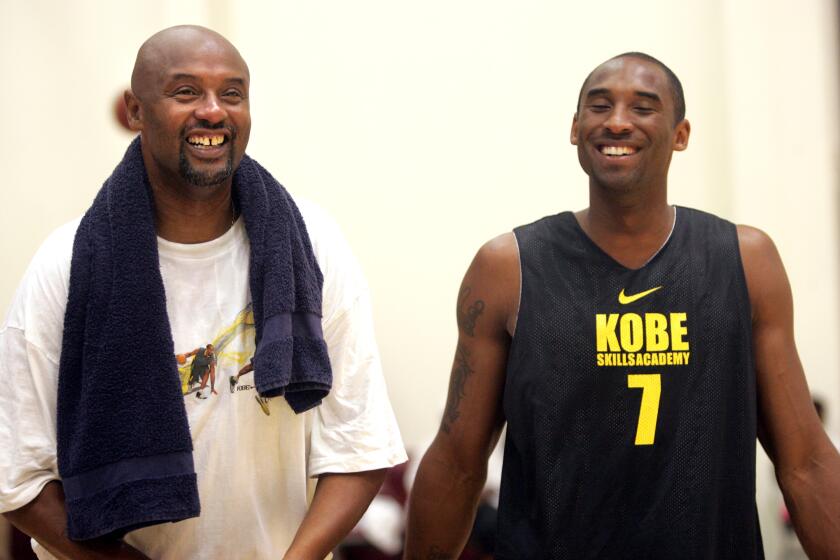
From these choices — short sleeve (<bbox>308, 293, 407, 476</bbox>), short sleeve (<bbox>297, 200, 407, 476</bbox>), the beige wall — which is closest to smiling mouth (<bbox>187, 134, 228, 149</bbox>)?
short sleeve (<bbox>297, 200, 407, 476</bbox>)

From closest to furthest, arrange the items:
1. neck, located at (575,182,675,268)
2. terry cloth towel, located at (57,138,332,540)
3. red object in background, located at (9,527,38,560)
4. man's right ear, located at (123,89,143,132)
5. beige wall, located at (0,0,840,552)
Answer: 1. terry cloth towel, located at (57,138,332,540)
2. man's right ear, located at (123,89,143,132)
3. neck, located at (575,182,675,268)
4. red object in background, located at (9,527,38,560)
5. beige wall, located at (0,0,840,552)

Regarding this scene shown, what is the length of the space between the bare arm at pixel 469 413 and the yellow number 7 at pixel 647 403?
283 millimetres

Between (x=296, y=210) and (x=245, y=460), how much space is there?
0.49 meters

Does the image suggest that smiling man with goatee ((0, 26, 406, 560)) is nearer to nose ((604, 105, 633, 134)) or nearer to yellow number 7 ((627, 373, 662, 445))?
yellow number 7 ((627, 373, 662, 445))

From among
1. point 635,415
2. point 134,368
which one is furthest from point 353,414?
point 635,415

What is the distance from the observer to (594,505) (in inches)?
87.7

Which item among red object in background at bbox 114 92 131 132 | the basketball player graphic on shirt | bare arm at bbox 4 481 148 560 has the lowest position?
bare arm at bbox 4 481 148 560

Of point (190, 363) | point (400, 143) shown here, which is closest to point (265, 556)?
point (190, 363)

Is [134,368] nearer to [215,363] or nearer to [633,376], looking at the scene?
[215,363]

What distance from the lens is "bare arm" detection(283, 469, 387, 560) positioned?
2.02 metres

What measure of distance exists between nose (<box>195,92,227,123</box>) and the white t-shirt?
0.78ft

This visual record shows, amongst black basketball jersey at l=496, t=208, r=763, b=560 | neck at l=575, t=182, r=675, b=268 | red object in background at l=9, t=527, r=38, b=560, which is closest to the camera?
black basketball jersey at l=496, t=208, r=763, b=560

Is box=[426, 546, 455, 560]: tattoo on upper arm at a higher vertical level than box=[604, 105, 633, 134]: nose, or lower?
lower

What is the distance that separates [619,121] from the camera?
7.43ft
